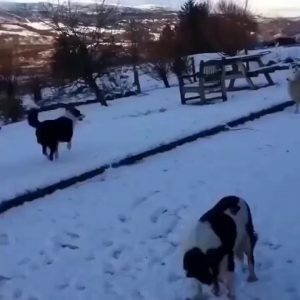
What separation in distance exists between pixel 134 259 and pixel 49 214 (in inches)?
63.0

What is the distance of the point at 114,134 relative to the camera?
11.7 m

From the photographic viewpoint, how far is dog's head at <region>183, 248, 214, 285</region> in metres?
4.42

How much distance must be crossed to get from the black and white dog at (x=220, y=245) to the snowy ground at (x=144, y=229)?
0.26 metres

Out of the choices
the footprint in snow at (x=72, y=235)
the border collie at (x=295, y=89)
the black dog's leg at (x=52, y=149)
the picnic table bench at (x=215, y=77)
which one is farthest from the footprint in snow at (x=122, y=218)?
the picnic table bench at (x=215, y=77)

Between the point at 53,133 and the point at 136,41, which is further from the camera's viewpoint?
the point at 136,41

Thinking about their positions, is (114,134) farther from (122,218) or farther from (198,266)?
(198,266)

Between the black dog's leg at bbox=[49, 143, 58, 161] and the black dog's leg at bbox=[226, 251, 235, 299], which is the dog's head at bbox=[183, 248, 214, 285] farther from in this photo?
the black dog's leg at bbox=[49, 143, 58, 161]

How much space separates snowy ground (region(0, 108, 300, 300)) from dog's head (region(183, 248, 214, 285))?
0.41 meters

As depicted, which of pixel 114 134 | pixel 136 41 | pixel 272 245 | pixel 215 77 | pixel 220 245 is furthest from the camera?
pixel 136 41

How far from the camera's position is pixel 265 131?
11.1m

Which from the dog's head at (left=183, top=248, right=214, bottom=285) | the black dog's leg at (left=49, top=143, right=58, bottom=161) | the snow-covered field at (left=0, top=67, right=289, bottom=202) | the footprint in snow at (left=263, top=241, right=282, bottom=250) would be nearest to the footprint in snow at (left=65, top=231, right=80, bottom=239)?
the snow-covered field at (left=0, top=67, right=289, bottom=202)

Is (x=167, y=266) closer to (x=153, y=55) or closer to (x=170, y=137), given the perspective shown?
(x=170, y=137)

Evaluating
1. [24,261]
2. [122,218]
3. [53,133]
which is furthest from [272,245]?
[53,133]

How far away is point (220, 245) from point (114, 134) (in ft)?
24.0
